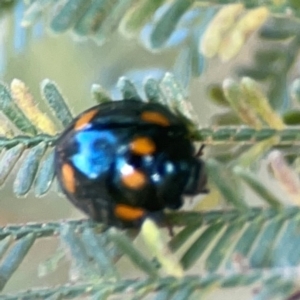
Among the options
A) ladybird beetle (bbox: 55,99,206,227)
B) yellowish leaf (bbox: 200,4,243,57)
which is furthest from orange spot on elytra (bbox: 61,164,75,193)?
yellowish leaf (bbox: 200,4,243,57)

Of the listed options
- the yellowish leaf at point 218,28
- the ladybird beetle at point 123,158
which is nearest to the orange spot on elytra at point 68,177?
the ladybird beetle at point 123,158

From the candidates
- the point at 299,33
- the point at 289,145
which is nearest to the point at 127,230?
the point at 289,145

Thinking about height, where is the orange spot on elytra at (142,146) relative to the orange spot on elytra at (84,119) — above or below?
below

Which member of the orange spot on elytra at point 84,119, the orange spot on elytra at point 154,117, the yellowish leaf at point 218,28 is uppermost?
the yellowish leaf at point 218,28

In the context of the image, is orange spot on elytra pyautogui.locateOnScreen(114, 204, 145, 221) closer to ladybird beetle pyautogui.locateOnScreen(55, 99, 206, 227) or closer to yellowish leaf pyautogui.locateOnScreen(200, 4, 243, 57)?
ladybird beetle pyautogui.locateOnScreen(55, 99, 206, 227)

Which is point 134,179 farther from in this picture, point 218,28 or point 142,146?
point 218,28

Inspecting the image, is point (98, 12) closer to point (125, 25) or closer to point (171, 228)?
point (125, 25)

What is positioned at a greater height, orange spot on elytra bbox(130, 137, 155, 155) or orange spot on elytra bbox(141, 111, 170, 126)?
orange spot on elytra bbox(141, 111, 170, 126)

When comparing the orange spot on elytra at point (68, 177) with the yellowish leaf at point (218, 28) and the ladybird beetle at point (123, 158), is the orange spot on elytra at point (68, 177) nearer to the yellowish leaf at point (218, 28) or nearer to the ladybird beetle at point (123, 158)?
the ladybird beetle at point (123, 158)
